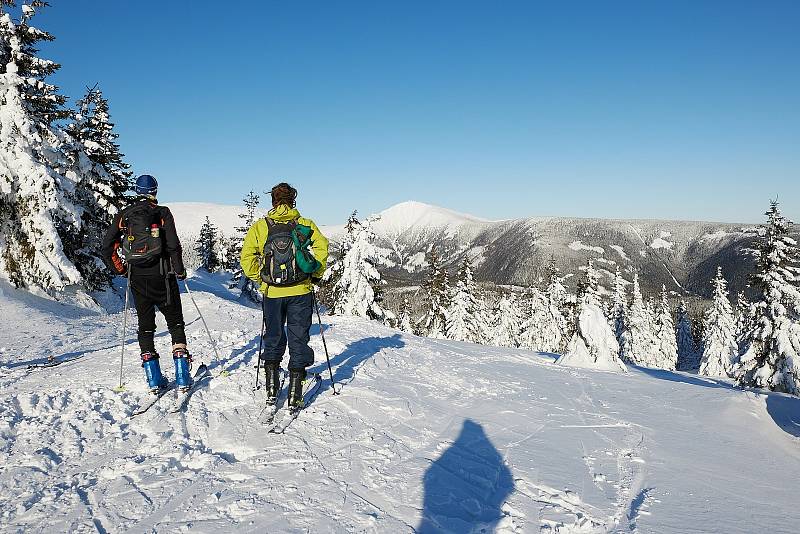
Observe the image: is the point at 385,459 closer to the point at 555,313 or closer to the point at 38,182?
the point at 38,182

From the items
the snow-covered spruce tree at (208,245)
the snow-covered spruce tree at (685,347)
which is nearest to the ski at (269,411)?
the snow-covered spruce tree at (208,245)

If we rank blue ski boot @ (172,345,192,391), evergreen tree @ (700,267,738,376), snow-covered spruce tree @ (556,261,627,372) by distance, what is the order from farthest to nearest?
evergreen tree @ (700,267,738,376) → snow-covered spruce tree @ (556,261,627,372) → blue ski boot @ (172,345,192,391)

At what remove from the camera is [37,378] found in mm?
6770

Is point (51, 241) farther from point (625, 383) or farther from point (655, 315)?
point (655, 315)

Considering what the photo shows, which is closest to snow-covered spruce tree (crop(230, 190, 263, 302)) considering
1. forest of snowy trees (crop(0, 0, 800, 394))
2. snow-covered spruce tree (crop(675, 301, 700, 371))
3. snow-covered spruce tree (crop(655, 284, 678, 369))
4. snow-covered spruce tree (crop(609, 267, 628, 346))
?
forest of snowy trees (crop(0, 0, 800, 394))

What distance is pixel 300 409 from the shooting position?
609 centimetres

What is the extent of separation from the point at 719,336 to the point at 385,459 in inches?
2186

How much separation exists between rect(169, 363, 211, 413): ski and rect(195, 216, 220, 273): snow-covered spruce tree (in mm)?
59479

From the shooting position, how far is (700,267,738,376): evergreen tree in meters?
47.2

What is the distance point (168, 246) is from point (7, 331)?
9.46m

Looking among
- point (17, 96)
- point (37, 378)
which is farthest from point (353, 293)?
point (37, 378)

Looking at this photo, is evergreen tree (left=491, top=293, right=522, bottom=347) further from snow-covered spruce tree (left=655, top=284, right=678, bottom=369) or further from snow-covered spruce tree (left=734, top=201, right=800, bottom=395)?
snow-covered spruce tree (left=734, top=201, right=800, bottom=395)

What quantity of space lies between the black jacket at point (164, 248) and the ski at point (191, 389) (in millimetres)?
1702

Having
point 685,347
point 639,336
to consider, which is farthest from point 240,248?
point 685,347
